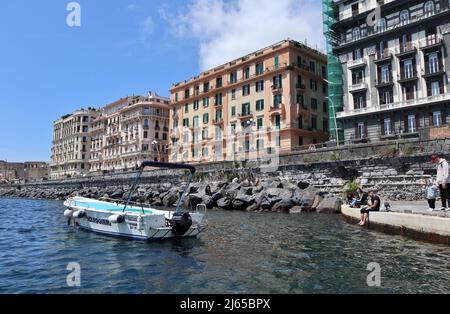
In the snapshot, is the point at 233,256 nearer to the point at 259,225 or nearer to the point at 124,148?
the point at 259,225

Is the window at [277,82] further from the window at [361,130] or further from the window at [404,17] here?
the window at [404,17]

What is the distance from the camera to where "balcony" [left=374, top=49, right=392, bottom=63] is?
41.4 metres

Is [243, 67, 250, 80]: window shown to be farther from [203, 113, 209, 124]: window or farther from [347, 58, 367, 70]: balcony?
[347, 58, 367, 70]: balcony

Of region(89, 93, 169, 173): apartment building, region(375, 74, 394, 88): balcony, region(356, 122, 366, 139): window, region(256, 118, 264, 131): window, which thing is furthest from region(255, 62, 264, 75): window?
region(89, 93, 169, 173): apartment building

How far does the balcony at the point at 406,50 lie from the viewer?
39.5 m

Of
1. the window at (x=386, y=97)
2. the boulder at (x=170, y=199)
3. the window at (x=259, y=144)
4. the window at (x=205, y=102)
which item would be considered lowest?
the boulder at (x=170, y=199)

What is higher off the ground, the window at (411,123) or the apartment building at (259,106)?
the apartment building at (259,106)

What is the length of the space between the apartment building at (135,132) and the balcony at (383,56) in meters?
49.2

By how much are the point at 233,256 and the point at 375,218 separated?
843cm

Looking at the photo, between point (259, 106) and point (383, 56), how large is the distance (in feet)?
61.1

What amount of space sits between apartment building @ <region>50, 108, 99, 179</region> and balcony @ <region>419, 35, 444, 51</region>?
92.0m

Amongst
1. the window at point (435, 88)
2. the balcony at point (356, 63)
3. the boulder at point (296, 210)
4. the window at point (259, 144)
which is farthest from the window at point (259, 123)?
the boulder at point (296, 210)

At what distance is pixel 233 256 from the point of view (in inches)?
463
